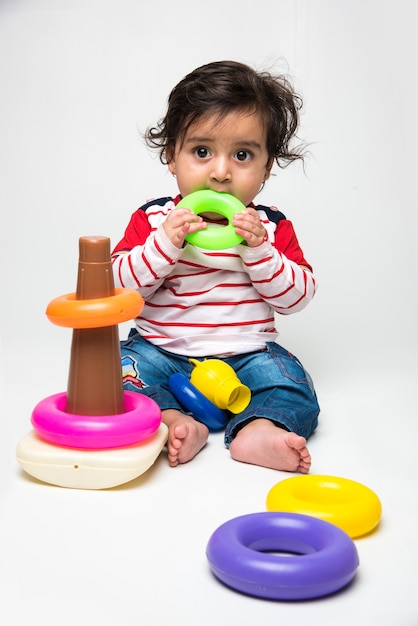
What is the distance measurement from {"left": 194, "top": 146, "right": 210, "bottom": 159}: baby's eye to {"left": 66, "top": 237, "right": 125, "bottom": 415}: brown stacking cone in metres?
0.42

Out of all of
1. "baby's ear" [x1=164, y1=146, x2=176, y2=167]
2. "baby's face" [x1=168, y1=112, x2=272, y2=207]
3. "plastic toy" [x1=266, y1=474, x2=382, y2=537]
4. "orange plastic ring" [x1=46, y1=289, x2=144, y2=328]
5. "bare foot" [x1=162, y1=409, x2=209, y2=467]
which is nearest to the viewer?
"plastic toy" [x1=266, y1=474, x2=382, y2=537]

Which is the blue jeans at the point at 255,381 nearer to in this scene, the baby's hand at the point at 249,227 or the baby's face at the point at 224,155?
the baby's hand at the point at 249,227

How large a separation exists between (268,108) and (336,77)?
4.22ft

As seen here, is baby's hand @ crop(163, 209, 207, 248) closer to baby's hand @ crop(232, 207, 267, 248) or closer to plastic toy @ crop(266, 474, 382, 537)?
baby's hand @ crop(232, 207, 267, 248)

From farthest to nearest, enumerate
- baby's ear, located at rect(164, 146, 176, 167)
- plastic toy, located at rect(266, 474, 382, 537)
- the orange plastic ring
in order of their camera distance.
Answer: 1. baby's ear, located at rect(164, 146, 176, 167)
2. the orange plastic ring
3. plastic toy, located at rect(266, 474, 382, 537)

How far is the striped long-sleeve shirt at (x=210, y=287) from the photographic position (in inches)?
83.8

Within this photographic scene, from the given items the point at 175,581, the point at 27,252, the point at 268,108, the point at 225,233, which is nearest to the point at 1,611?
the point at 175,581

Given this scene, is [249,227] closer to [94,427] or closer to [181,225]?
[181,225]

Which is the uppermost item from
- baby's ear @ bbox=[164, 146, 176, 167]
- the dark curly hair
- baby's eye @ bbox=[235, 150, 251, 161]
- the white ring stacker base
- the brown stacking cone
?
the dark curly hair

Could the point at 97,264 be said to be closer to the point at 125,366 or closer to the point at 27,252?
the point at 125,366

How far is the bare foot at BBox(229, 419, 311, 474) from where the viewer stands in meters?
1.80

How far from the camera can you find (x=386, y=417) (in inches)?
84.7

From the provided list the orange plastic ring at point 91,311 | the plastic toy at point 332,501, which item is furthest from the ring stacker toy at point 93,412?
the plastic toy at point 332,501

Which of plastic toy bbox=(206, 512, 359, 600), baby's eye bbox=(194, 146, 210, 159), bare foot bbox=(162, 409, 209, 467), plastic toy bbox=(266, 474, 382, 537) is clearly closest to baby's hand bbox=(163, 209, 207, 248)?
baby's eye bbox=(194, 146, 210, 159)
